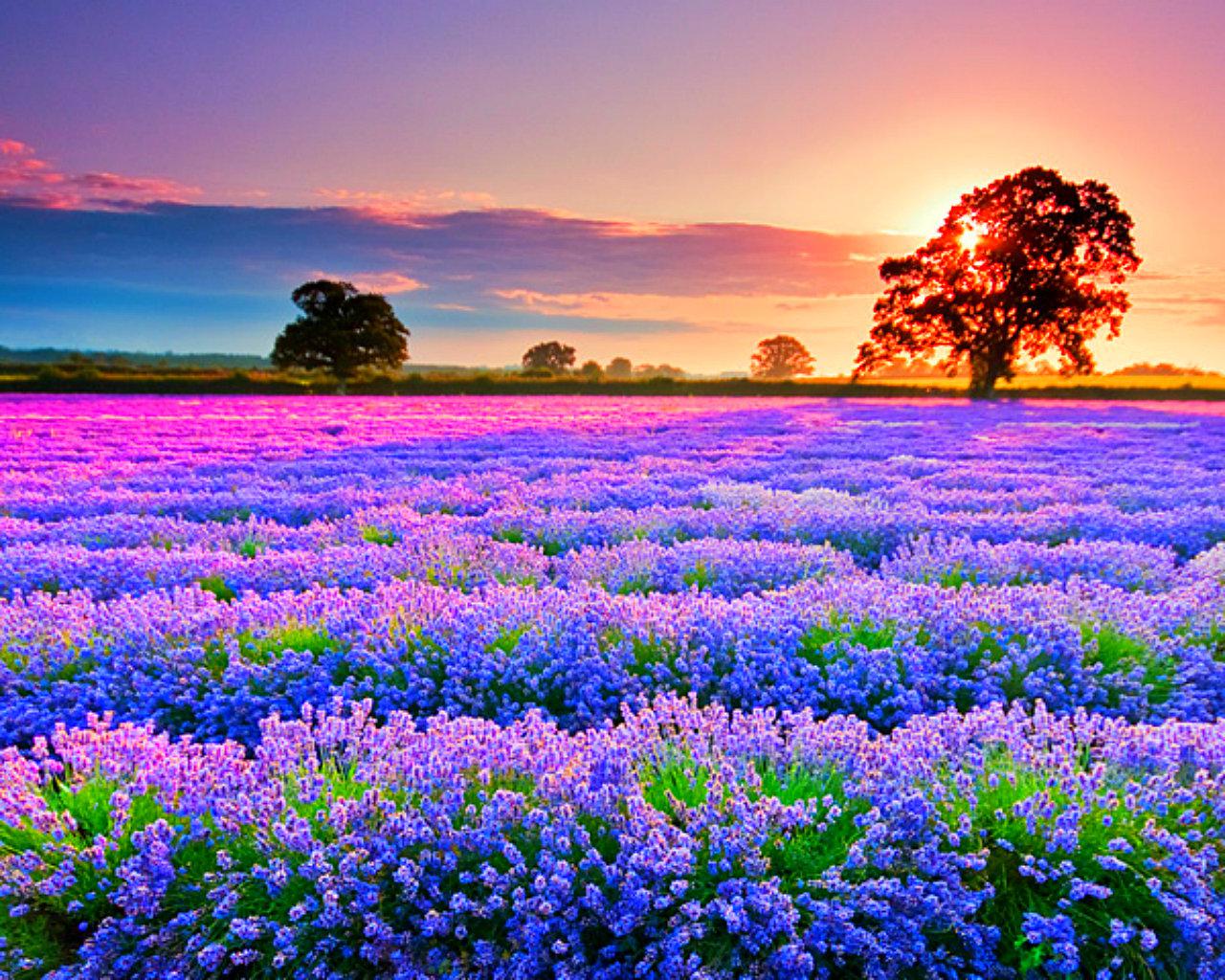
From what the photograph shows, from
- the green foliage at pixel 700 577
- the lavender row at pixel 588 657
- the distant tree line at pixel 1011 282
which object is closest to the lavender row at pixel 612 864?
the lavender row at pixel 588 657

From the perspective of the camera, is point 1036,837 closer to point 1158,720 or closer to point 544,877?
point 544,877

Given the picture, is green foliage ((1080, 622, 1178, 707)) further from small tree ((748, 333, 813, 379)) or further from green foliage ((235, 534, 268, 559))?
small tree ((748, 333, 813, 379))

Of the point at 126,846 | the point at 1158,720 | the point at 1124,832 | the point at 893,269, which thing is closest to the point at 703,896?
the point at 1124,832

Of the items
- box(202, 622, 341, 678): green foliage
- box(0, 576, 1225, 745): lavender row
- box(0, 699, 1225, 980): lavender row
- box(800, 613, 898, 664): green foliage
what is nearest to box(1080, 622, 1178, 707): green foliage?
box(0, 576, 1225, 745): lavender row

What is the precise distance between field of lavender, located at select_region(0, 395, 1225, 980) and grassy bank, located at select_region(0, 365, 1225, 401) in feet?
152

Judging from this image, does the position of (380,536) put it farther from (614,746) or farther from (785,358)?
(785,358)

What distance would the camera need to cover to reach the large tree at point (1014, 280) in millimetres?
41938

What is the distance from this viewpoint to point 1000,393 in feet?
163

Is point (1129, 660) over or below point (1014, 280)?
below

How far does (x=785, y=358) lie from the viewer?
439 feet

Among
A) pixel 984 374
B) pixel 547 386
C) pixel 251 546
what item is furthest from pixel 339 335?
pixel 251 546

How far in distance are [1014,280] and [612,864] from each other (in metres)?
48.7

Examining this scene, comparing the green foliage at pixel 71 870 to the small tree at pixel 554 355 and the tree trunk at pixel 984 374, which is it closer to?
the tree trunk at pixel 984 374

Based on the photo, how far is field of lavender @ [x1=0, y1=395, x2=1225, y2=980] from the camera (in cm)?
185
